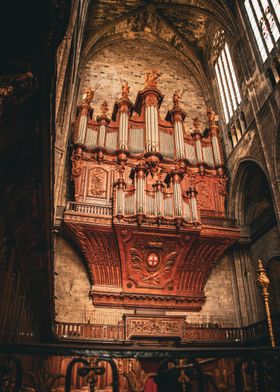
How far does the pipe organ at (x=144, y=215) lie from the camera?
1085 centimetres

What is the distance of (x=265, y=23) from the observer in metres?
12.5

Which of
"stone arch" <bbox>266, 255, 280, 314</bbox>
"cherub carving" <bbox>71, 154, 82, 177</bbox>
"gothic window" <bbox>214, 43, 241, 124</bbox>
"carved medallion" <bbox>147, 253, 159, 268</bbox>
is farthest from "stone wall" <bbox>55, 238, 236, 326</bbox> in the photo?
"gothic window" <bbox>214, 43, 241, 124</bbox>

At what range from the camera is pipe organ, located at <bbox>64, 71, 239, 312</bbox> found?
1085 cm

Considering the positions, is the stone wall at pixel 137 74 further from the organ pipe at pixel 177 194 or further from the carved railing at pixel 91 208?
the carved railing at pixel 91 208

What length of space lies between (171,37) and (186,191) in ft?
37.4

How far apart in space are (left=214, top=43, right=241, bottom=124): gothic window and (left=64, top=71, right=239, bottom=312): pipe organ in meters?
2.88

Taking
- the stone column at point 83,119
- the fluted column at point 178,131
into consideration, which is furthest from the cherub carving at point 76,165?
the fluted column at point 178,131

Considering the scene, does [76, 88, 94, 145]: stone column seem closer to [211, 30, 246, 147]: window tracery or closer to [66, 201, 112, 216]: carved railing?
[66, 201, 112, 216]: carved railing

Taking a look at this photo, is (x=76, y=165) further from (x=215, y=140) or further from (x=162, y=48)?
(x=162, y=48)

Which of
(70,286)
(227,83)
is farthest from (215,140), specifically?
(70,286)

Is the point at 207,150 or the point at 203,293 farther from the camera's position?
the point at 207,150

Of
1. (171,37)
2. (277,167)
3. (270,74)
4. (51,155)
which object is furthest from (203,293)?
(171,37)

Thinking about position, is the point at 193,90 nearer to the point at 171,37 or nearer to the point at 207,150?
the point at 171,37

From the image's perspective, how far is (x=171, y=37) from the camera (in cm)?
1922
